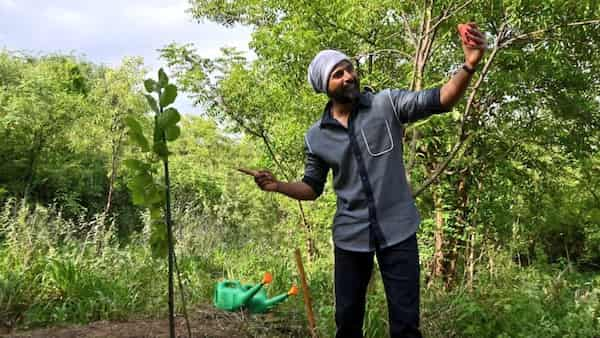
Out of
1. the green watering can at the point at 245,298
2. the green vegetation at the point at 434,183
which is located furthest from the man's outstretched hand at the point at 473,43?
the green watering can at the point at 245,298

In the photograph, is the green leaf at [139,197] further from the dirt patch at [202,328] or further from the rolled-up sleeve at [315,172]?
the dirt patch at [202,328]

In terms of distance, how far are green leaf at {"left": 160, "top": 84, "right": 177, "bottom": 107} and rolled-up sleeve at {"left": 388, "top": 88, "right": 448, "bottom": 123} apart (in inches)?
37.8

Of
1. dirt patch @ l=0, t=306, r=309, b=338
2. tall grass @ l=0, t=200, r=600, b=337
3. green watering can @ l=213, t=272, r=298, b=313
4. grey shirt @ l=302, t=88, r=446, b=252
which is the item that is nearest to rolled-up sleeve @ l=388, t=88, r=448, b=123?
grey shirt @ l=302, t=88, r=446, b=252

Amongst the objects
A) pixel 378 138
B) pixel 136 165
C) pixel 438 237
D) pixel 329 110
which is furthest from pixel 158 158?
pixel 438 237

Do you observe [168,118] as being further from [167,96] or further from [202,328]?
[202,328]

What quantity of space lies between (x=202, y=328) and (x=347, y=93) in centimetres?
211

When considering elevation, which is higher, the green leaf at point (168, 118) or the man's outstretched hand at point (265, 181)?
the man's outstretched hand at point (265, 181)

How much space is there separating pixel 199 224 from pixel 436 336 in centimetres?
409

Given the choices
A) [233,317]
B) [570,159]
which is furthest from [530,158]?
[233,317]

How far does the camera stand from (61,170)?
12992 millimetres

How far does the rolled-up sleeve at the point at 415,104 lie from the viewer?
5.40 ft

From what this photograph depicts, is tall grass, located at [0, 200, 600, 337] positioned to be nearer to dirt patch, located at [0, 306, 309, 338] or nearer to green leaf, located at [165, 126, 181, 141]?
dirt patch, located at [0, 306, 309, 338]

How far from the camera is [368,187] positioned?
69.7 inches

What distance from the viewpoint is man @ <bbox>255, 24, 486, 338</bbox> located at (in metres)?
1.73
